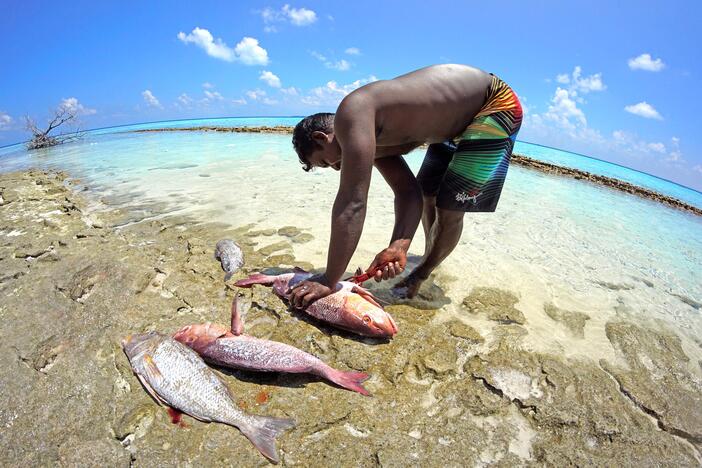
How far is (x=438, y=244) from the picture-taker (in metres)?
3.13

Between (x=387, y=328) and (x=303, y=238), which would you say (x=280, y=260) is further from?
(x=387, y=328)

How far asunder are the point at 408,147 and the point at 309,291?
146cm

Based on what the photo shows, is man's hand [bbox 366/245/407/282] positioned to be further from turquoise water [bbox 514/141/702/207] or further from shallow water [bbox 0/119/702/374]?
turquoise water [bbox 514/141/702/207]

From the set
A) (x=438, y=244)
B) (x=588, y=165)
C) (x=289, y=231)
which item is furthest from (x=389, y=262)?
(x=588, y=165)

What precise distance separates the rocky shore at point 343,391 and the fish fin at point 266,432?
43 millimetres

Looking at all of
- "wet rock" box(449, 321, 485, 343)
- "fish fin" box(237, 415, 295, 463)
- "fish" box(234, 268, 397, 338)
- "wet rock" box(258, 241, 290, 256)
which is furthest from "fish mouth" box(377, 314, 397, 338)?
"wet rock" box(258, 241, 290, 256)

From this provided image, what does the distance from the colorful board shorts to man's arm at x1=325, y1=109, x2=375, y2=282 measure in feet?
2.95

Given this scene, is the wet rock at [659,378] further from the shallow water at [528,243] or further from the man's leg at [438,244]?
the man's leg at [438,244]

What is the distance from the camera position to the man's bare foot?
3193mm

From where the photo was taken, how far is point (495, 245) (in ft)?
15.8

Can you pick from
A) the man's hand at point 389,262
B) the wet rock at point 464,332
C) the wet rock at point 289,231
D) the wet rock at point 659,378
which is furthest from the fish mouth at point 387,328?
the wet rock at point 289,231

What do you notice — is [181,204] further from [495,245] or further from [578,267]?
[578,267]

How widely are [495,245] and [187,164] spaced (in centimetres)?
1030

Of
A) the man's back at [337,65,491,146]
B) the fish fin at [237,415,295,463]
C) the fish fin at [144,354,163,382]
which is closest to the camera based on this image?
the fish fin at [237,415,295,463]
